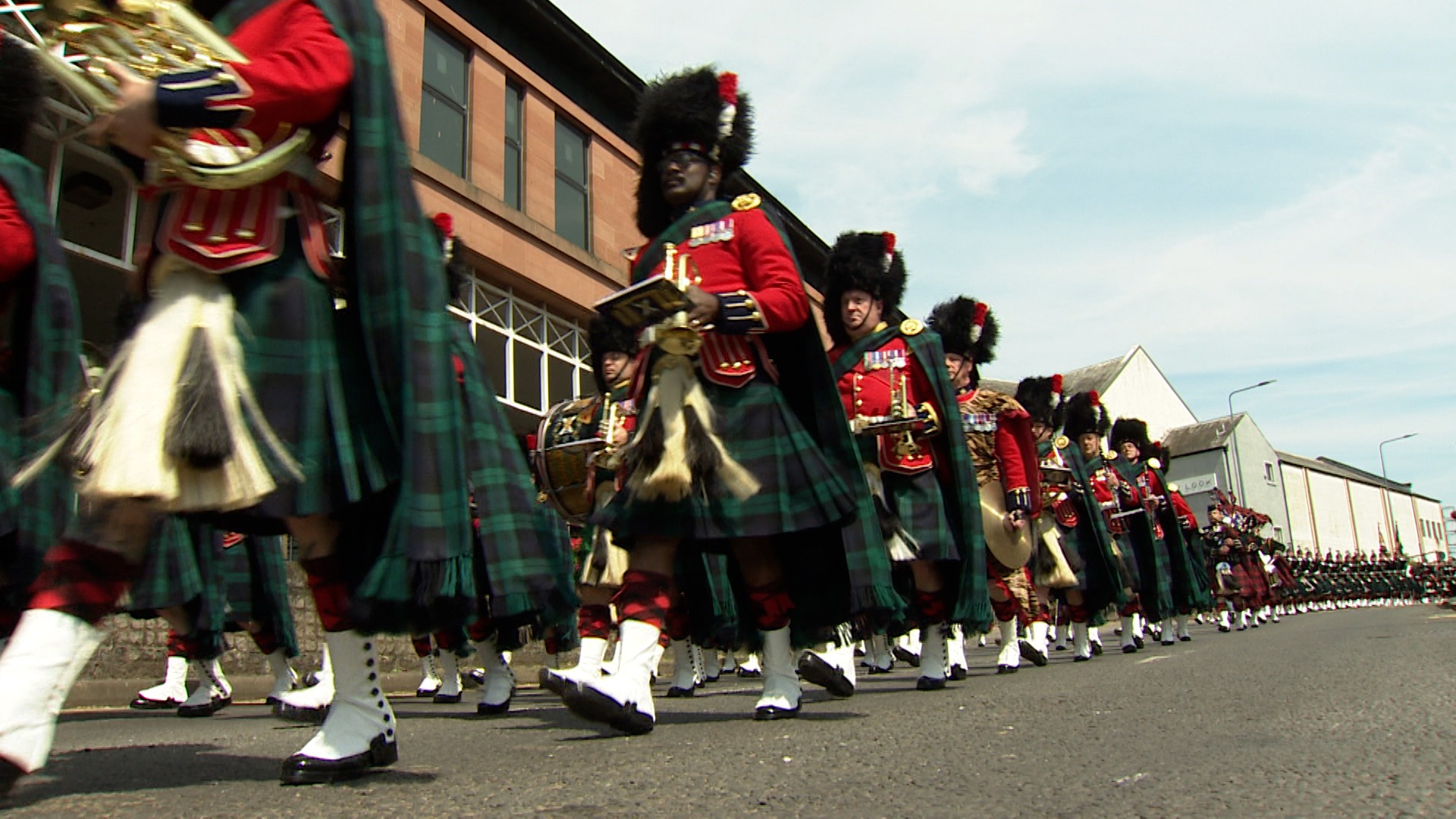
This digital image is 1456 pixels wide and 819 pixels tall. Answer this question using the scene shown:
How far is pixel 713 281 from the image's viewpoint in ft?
13.6

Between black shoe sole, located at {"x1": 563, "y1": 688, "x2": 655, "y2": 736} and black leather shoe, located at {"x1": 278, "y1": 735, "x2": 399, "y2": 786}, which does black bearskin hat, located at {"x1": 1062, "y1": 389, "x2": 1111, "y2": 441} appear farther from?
black leather shoe, located at {"x1": 278, "y1": 735, "x2": 399, "y2": 786}

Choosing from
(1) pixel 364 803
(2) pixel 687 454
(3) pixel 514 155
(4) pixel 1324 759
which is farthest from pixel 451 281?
(3) pixel 514 155

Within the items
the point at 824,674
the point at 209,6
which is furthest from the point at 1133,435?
the point at 209,6

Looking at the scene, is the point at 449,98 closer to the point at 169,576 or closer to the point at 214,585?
the point at 214,585

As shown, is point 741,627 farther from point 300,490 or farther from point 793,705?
point 300,490

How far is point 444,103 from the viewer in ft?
54.0

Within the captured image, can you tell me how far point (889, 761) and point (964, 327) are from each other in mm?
6427

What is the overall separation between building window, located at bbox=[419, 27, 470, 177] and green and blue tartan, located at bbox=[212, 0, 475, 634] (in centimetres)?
1358

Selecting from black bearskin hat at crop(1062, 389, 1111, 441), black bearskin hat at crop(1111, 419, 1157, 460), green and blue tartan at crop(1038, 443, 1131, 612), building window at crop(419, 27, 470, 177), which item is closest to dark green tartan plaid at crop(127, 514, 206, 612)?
green and blue tartan at crop(1038, 443, 1131, 612)

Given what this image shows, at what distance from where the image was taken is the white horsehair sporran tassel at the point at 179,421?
7.62 feet

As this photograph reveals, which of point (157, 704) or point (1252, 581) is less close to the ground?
point (1252, 581)

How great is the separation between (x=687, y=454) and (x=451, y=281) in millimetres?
2618

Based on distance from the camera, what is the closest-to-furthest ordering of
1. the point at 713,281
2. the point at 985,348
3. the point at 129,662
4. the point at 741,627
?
the point at 713,281 < the point at 741,627 < the point at 129,662 < the point at 985,348

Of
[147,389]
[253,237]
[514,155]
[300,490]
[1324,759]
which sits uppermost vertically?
[514,155]
